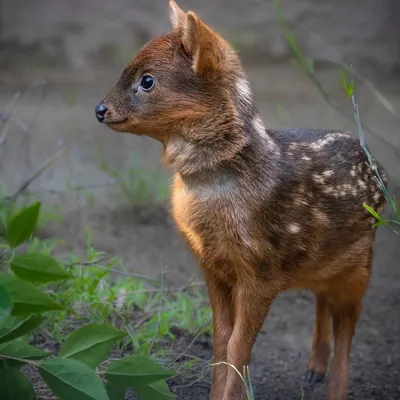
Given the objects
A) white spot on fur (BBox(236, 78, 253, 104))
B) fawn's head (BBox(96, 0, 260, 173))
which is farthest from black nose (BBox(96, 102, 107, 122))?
white spot on fur (BBox(236, 78, 253, 104))

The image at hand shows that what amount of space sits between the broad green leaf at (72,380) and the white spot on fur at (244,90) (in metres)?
1.33

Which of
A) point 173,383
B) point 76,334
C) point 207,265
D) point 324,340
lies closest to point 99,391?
point 76,334

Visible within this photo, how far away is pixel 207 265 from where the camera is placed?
12.3ft

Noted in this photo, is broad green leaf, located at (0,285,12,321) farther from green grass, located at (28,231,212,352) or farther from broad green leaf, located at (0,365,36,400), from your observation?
green grass, located at (28,231,212,352)

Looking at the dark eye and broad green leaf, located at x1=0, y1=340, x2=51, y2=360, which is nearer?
broad green leaf, located at x1=0, y1=340, x2=51, y2=360

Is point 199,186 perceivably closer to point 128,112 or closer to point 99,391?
point 128,112

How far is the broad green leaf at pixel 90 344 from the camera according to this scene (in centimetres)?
308

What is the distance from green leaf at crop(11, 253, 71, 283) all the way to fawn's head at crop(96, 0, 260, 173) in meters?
0.84

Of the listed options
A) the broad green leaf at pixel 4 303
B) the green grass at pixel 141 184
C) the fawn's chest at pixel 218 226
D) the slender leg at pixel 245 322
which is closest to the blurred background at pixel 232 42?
the green grass at pixel 141 184

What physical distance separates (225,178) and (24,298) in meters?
1.06

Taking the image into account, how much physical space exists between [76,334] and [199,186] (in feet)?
2.89

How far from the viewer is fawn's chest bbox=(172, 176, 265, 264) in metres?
3.58

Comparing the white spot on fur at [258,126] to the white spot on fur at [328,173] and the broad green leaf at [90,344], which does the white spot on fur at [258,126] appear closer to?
the white spot on fur at [328,173]

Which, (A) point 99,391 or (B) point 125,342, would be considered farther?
(B) point 125,342
